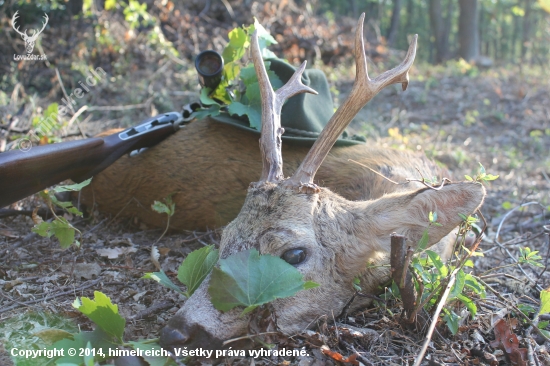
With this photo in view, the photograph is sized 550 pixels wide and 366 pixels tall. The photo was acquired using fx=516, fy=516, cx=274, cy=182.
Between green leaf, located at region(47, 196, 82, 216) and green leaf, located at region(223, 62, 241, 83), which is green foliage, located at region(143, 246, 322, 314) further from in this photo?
green leaf, located at region(223, 62, 241, 83)

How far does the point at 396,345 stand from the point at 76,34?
786cm

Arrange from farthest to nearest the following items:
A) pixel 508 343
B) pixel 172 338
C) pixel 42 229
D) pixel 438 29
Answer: pixel 438 29, pixel 42 229, pixel 508 343, pixel 172 338

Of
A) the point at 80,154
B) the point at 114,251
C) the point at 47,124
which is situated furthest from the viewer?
the point at 47,124

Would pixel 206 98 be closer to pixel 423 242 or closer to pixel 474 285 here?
pixel 423 242

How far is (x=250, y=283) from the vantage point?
2.39 meters

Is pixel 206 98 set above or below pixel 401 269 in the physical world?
above

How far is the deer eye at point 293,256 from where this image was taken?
8.89 ft

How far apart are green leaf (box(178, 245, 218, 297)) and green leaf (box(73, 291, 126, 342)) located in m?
0.43

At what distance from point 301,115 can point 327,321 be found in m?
1.70

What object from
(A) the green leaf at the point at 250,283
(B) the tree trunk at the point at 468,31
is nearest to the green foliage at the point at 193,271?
(A) the green leaf at the point at 250,283

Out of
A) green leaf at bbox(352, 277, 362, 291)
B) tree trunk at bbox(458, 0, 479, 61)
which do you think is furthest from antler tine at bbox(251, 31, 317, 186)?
tree trunk at bbox(458, 0, 479, 61)

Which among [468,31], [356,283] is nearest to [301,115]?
[356,283]

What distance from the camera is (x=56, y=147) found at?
371cm

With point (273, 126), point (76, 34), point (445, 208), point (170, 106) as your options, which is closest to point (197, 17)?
point (76, 34)
